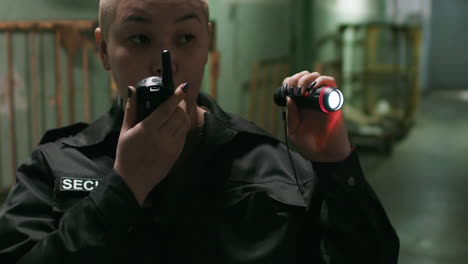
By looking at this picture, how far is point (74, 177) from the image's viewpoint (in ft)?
3.07

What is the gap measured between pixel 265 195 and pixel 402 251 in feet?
7.86

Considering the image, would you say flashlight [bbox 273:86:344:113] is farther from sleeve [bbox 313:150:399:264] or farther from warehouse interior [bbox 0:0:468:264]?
warehouse interior [bbox 0:0:468:264]

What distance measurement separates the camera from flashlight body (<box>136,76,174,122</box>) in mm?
803

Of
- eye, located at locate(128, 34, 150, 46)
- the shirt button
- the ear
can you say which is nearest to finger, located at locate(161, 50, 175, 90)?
eye, located at locate(128, 34, 150, 46)

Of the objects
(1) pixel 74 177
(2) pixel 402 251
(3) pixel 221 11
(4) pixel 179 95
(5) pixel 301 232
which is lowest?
(2) pixel 402 251

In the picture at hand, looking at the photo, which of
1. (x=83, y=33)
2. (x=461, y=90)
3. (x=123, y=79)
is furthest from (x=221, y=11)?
(x=461, y=90)

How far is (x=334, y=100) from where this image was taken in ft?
2.96

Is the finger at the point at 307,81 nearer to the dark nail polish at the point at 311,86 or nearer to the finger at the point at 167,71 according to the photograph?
the dark nail polish at the point at 311,86

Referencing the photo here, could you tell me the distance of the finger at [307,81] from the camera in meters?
0.92

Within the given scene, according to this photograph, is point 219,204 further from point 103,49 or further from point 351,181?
point 103,49

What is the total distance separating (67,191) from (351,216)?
45 cm

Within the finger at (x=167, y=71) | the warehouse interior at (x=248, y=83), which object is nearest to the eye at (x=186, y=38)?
the finger at (x=167, y=71)

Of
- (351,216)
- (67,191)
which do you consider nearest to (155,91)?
(67,191)

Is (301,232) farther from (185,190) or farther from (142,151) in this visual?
(142,151)
